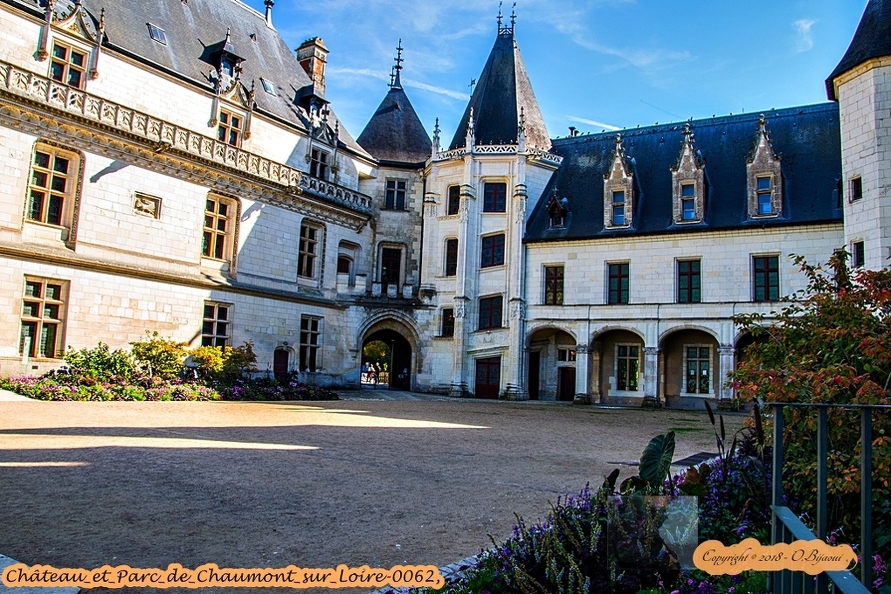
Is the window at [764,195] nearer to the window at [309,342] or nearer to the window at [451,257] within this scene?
the window at [451,257]

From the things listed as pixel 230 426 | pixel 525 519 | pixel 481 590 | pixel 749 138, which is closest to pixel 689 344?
pixel 749 138

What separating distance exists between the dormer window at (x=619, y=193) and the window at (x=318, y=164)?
1156 centimetres

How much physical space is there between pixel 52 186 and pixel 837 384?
1980 cm

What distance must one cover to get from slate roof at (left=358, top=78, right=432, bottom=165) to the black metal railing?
91.7 feet

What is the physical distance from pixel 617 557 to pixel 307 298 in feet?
72.3

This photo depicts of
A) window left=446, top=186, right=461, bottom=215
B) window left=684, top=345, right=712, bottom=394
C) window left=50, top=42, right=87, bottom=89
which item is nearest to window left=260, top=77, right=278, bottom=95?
window left=50, top=42, right=87, bottom=89

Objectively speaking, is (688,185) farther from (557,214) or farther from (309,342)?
(309,342)

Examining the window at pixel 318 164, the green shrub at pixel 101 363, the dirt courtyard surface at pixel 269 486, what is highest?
the window at pixel 318 164

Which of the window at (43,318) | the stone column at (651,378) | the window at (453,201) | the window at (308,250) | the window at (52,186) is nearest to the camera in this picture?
the window at (43,318)

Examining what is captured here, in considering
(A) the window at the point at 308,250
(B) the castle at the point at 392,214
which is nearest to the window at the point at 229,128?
(B) the castle at the point at 392,214

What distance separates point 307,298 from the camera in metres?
24.8

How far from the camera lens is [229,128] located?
23.2m

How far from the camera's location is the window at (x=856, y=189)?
59.9ft

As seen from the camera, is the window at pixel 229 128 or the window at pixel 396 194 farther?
the window at pixel 396 194
